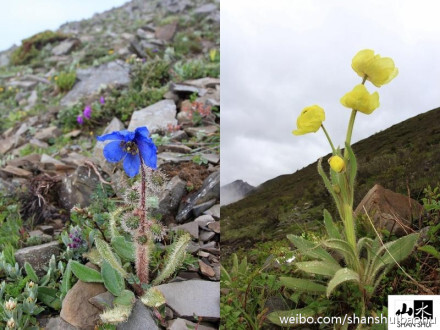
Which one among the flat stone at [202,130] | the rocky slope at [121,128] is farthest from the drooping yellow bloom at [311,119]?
→ the flat stone at [202,130]

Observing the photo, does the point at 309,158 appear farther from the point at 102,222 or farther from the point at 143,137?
the point at 102,222

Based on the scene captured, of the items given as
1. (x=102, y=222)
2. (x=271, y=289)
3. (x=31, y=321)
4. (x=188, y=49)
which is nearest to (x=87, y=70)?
(x=188, y=49)

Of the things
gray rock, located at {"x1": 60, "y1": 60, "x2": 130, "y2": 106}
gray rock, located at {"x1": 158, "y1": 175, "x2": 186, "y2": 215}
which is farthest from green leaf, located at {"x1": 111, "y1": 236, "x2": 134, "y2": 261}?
gray rock, located at {"x1": 60, "y1": 60, "x2": 130, "y2": 106}

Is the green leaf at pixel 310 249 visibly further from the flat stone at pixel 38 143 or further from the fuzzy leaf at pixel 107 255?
the flat stone at pixel 38 143

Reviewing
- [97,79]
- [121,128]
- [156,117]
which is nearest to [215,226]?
[156,117]

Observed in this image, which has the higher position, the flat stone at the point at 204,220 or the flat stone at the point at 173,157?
the flat stone at the point at 173,157

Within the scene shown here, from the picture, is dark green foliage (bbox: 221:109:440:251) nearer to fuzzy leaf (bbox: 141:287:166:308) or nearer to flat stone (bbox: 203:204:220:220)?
fuzzy leaf (bbox: 141:287:166:308)
